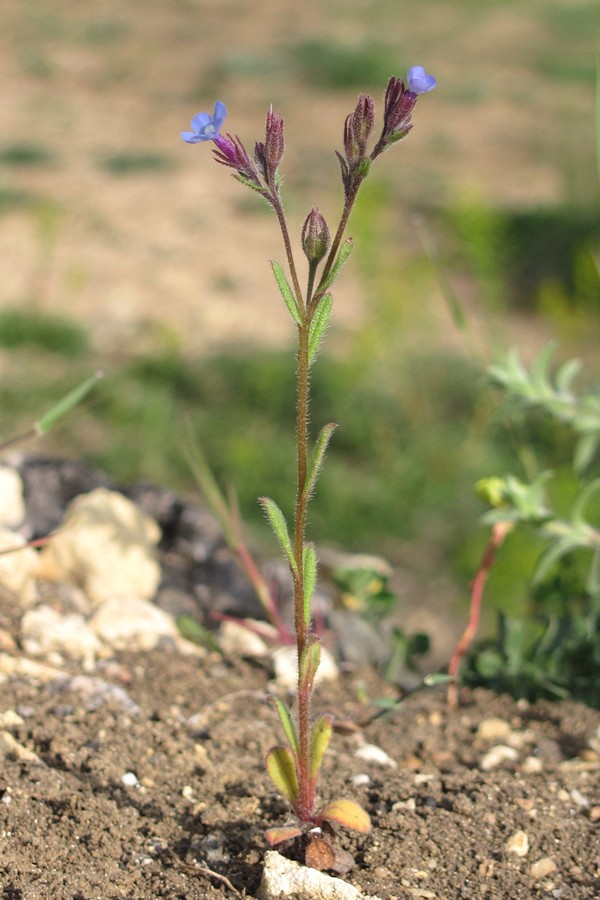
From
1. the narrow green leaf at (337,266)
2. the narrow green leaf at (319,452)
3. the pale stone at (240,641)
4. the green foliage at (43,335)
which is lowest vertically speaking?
the pale stone at (240,641)

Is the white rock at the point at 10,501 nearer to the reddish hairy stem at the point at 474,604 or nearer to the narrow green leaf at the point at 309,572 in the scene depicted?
the reddish hairy stem at the point at 474,604

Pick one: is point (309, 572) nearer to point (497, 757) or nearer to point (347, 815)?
point (347, 815)

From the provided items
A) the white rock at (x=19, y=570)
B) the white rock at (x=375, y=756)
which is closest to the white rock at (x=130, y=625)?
the white rock at (x=19, y=570)

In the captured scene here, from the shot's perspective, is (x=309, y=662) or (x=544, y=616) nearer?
(x=309, y=662)

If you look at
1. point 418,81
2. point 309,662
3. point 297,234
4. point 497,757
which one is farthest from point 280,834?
point 297,234

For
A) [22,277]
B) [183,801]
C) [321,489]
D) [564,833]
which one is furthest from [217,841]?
[22,277]

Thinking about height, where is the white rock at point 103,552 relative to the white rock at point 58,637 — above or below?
above

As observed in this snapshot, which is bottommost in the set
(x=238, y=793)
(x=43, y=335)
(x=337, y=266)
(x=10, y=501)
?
(x=238, y=793)
